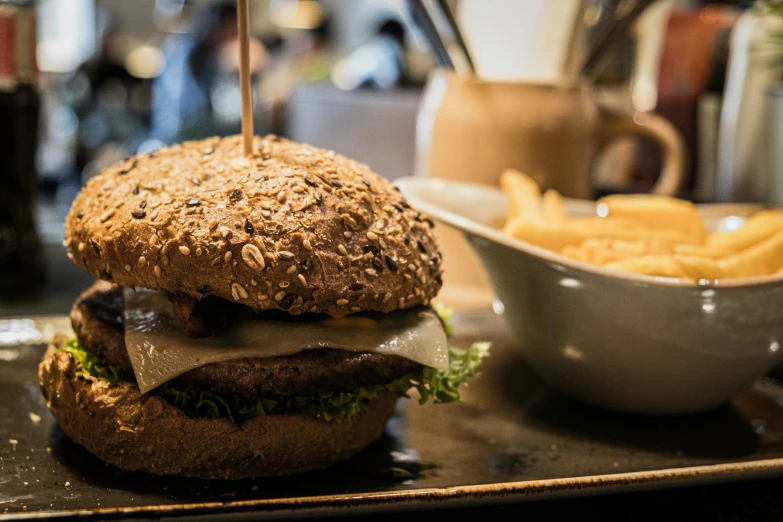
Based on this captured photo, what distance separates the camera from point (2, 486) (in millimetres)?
1399

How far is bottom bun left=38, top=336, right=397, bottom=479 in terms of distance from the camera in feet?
4.80

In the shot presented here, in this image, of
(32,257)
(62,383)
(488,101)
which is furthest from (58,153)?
(62,383)

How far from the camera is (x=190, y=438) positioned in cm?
146

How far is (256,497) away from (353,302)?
0.39 m

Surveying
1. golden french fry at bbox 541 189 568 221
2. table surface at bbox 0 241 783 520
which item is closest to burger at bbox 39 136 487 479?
table surface at bbox 0 241 783 520

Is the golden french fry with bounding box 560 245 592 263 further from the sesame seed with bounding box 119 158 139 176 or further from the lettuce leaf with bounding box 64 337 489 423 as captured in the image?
the sesame seed with bounding box 119 158 139 176

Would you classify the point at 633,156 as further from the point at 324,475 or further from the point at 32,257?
the point at 324,475

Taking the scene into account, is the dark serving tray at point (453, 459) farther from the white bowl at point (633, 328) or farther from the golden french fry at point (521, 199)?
the golden french fry at point (521, 199)

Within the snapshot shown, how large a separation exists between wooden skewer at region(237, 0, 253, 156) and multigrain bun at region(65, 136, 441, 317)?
1.7 inches

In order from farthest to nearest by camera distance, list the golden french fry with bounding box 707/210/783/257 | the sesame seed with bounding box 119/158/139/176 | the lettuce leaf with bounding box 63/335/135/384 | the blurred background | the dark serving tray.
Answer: the blurred background → the golden french fry with bounding box 707/210/783/257 → the sesame seed with bounding box 119/158/139/176 → the lettuce leaf with bounding box 63/335/135/384 → the dark serving tray

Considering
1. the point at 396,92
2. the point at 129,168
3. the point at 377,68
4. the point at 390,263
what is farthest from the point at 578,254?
the point at 377,68

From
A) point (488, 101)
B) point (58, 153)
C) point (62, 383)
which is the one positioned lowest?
point (58, 153)

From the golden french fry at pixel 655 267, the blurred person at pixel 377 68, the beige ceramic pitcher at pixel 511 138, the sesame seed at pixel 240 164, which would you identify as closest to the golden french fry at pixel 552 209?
the golden french fry at pixel 655 267

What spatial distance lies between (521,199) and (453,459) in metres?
0.83
